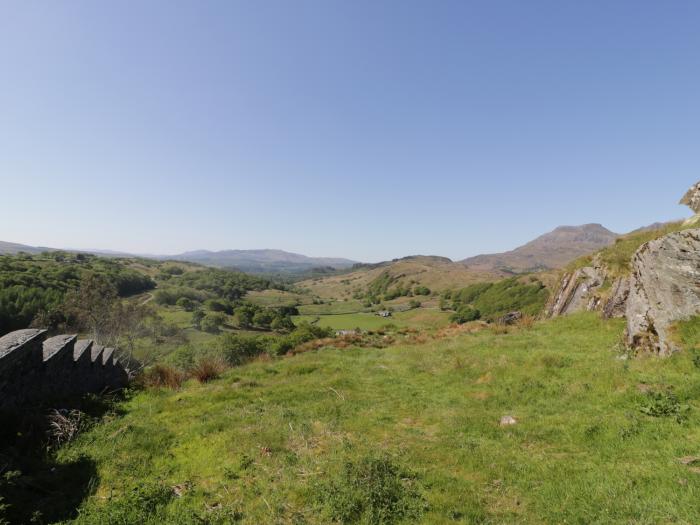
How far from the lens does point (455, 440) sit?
905 centimetres

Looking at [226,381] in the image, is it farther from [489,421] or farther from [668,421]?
[668,421]

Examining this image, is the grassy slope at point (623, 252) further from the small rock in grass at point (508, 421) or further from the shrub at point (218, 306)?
the shrub at point (218, 306)

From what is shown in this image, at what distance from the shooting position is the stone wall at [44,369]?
26.1 ft

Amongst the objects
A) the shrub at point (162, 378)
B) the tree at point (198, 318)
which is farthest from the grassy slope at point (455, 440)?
the tree at point (198, 318)

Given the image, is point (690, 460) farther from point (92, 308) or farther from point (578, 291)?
point (92, 308)

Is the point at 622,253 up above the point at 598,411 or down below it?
above

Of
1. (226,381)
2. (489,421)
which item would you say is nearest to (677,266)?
(489,421)

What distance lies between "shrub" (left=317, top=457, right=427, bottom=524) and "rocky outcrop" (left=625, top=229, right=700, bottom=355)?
1023cm

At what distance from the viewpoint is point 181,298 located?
142500mm

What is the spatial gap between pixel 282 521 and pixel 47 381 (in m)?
8.41

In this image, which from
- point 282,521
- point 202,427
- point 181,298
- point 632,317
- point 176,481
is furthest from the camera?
point 181,298

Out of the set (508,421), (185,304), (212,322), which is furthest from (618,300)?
(185,304)

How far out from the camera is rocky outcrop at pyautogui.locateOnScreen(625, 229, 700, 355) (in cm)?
1124

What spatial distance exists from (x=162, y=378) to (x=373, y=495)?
42.3ft
